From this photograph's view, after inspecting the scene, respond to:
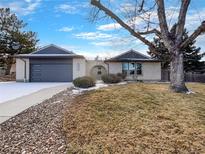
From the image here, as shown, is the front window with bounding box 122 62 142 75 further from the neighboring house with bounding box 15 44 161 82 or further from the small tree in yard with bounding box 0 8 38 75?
the small tree in yard with bounding box 0 8 38 75

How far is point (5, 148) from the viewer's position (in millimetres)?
5391

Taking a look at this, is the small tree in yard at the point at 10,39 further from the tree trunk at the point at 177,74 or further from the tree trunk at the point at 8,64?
the tree trunk at the point at 177,74

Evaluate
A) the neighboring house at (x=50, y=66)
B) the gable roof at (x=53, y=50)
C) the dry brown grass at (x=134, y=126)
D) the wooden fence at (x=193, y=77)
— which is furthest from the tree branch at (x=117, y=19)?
the wooden fence at (x=193, y=77)

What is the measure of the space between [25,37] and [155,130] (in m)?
35.8

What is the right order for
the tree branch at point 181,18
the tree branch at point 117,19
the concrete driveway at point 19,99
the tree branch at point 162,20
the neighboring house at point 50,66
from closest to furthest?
the concrete driveway at point 19,99, the tree branch at point 181,18, the tree branch at point 162,20, the tree branch at point 117,19, the neighboring house at point 50,66

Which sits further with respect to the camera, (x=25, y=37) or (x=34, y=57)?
(x=25, y=37)

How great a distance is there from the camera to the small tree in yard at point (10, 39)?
3794cm

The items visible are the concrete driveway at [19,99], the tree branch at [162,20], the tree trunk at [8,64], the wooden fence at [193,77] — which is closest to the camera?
the concrete driveway at [19,99]

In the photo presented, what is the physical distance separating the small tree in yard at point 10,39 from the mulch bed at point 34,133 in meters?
31.9

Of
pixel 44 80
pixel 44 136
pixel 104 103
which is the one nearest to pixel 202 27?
pixel 104 103

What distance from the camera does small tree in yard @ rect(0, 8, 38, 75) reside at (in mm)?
37938

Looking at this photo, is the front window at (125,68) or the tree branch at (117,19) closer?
the tree branch at (117,19)

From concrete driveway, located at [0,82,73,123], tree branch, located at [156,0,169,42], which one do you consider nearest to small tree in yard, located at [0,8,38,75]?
concrete driveway, located at [0,82,73,123]

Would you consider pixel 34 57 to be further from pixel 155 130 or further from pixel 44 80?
pixel 155 130
